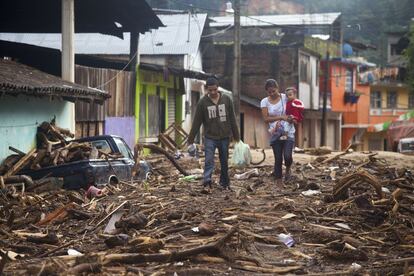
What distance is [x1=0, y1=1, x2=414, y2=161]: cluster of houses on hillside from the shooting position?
1556 centimetres

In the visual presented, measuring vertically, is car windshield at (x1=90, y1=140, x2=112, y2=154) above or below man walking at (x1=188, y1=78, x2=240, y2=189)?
below

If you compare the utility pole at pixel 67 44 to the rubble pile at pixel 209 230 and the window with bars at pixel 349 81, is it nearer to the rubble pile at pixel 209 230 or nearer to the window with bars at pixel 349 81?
the rubble pile at pixel 209 230

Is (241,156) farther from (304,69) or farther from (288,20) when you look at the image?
(288,20)

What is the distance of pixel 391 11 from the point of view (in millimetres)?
57125

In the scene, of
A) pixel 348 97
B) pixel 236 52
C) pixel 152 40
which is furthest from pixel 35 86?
pixel 348 97

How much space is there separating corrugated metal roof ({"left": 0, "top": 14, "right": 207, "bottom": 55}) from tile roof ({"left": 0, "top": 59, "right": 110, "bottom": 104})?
14472 mm

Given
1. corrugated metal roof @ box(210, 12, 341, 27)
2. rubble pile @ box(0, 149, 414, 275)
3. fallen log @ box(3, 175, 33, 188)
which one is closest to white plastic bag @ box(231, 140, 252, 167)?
rubble pile @ box(0, 149, 414, 275)

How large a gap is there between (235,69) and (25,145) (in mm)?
13577

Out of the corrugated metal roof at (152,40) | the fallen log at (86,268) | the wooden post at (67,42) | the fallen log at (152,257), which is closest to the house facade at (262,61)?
the corrugated metal roof at (152,40)

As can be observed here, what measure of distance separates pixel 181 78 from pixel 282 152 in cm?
1762

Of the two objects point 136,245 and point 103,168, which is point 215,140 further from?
point 136,245

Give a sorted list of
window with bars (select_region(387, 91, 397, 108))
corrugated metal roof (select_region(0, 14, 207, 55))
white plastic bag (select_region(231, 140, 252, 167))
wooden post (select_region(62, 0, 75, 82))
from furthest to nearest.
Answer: window with bars (select_region(387, 91, 397, 108)) < corrugated metal roof (select_region(0, 14, 207, 55)) < wooden post (select_region(62, 0, 75, 82)) < white plastic bag (select_region(231, 140, 252, 167))

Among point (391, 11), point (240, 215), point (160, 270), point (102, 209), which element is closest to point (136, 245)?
point (160, 270)

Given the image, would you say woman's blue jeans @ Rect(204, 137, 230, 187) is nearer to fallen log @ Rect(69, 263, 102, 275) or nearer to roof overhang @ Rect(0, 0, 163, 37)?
fallen log @ Rect(69, 263, 102, 275)
